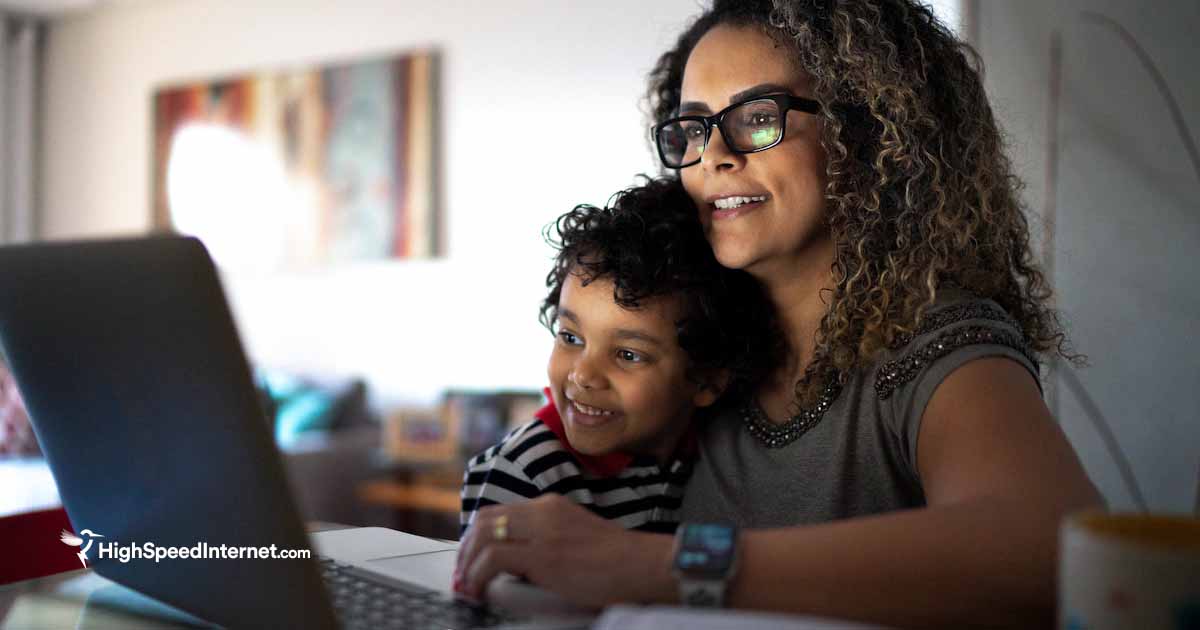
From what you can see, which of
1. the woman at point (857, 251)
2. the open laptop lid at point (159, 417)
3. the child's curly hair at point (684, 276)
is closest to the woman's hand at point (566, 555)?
the open laptop lid at point (159, 417)

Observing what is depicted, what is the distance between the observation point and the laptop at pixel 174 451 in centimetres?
66

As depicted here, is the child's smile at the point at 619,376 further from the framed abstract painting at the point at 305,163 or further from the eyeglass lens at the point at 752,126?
the framed abstract painting at the point at 305,163

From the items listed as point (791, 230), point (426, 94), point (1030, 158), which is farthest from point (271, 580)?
point (426, 94)

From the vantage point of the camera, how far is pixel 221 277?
65 centimetres

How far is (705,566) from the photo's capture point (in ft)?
2.40

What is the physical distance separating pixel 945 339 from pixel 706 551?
429 millimetres

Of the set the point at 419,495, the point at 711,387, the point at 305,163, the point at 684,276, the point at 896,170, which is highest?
the point at 305,163

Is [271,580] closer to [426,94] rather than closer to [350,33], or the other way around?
[426,94]

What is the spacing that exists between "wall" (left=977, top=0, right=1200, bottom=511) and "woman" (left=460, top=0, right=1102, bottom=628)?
0.65 meters

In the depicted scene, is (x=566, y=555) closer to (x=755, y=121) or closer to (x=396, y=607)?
(x=396, y=607)

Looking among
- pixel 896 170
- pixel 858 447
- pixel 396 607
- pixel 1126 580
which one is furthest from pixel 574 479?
pixel 1126 580

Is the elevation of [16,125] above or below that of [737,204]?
above

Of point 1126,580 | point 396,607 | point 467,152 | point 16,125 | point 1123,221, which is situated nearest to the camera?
point 1126,580

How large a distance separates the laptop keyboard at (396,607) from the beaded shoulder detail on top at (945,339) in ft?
1.68
